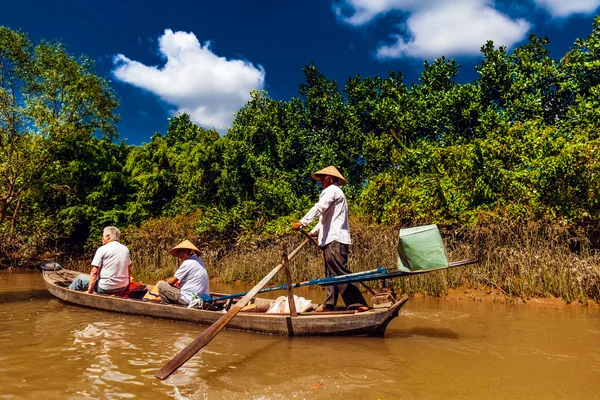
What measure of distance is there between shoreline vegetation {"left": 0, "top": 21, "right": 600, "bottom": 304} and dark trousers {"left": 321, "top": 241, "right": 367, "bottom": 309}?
12.8 feet

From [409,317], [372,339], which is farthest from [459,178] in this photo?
[372,339]

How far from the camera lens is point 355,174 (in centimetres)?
1877

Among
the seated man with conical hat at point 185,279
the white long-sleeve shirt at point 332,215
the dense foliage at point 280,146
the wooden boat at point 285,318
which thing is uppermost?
the dense foliage at point 280,146

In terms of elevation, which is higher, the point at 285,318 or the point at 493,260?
the point at 493,260

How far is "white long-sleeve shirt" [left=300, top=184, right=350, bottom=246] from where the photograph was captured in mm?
5590

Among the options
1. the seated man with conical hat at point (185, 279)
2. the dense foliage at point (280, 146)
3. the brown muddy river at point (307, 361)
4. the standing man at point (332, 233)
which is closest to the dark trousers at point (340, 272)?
the standing man at point (332, 233)

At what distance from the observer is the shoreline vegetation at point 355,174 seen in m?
9.04

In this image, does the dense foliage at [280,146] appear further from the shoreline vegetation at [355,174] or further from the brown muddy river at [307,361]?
the brown muddy river at [307,361]

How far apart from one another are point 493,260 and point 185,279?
6.23 meters

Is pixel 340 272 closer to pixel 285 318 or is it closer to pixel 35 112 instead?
pixel 285 318

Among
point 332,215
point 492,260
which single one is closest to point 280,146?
point 492,260

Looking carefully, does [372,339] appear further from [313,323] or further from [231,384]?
[231,384]

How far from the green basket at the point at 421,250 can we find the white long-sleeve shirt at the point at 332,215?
91cm

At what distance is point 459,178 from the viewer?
11.1m
